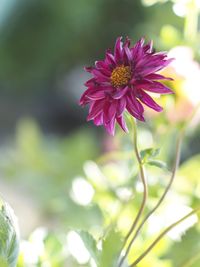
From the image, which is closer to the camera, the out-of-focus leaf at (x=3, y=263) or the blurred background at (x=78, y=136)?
the out-of-focus leaf at (x=3, y=263)

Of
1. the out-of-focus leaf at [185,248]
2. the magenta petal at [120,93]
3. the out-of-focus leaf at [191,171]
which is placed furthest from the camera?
the out-of-focus leaf at [191,171]

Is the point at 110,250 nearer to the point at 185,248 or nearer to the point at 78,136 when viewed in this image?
the point at 185,248

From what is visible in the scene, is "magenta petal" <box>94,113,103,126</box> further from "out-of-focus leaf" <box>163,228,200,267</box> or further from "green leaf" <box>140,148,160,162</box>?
"out-of-focus leaf" <box>163,228,200,267</box>

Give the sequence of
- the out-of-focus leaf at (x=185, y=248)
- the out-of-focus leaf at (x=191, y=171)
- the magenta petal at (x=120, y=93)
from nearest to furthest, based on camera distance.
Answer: the magenta petal at (x=120, y=93)
the out-of-focus leaf at (x=185, y=248)
the out-of-focus leaf at (x=191, y=171)

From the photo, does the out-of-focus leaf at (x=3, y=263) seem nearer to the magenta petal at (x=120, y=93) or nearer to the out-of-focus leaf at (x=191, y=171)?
the magenta petal at (x=120, y=93)

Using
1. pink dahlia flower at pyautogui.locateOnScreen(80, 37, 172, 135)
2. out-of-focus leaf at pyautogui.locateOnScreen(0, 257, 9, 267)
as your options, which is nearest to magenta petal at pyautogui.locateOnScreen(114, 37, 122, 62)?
pink dahlia flower at pyautogui.locateOnScreen(80, 37, 172, 135)

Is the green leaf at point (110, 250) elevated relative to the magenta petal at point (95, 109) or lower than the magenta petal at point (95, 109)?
lower

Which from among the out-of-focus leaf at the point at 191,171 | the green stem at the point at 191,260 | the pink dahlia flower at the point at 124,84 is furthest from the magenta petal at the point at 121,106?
the out-of-focus leaf at the point at 191,171

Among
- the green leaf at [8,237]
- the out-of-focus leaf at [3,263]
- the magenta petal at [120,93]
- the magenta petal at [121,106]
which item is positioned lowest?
the out-of-focus leaf at [3,263]

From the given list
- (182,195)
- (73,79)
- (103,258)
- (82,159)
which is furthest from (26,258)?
(73,79)
